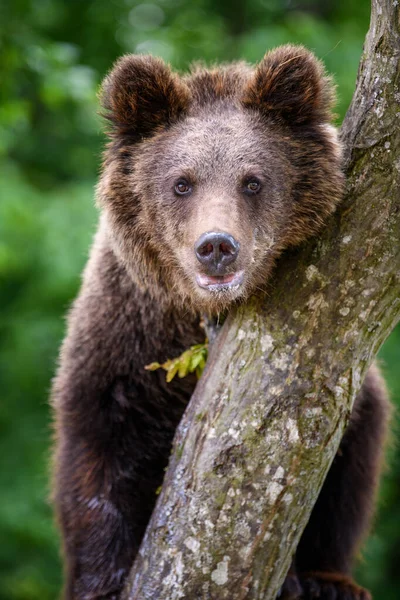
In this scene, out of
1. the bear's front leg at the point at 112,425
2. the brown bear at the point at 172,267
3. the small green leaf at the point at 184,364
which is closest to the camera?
the brown bear at the point at 172,267

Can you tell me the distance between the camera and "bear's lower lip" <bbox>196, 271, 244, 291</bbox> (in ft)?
11.7

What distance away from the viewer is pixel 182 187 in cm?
392

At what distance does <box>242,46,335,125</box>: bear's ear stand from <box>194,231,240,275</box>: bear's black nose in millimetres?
852

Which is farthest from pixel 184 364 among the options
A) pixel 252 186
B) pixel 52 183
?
pixel 52 183

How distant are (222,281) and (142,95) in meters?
1.08

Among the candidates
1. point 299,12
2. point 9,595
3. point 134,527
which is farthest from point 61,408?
point 299,12

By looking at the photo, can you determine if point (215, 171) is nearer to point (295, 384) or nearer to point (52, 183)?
point (295, 384)

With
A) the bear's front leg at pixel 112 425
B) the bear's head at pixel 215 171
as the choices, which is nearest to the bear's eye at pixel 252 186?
the bear's head at pixel 215 171

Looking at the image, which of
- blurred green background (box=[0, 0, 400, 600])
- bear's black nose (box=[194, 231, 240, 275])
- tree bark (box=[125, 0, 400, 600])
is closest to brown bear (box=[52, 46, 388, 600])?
bear's black nose (box=[194, 231, 240, 275])

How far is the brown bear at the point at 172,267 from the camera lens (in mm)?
3775

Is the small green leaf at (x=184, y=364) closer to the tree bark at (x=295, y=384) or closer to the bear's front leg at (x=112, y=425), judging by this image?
the bear's front leg at (x=112, y=425)

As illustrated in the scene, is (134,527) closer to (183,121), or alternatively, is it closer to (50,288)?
(183,121)

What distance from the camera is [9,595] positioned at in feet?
30.9

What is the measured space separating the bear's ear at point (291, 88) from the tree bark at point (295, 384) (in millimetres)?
467
